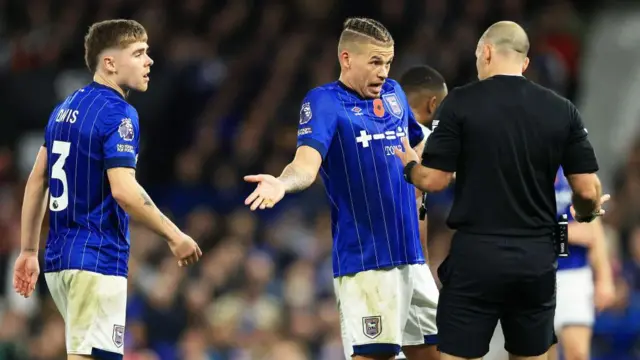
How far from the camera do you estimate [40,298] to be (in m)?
12.5

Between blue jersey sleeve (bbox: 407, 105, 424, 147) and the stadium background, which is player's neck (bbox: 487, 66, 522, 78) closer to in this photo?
blue jersey sleeve (bbox: 407, 105, 424, 147)

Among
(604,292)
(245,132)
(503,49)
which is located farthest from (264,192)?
(245,132)

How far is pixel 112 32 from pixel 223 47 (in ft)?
29.3

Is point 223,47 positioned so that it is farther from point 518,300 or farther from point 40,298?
point 518,300

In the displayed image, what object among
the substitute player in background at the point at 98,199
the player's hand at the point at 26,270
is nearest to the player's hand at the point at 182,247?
the substitute player in background at the point at 98,199

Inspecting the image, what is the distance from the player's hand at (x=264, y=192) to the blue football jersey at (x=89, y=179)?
693 mm

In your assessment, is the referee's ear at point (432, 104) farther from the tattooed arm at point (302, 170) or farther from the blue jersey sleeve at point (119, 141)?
the blue jersey sleeve at point (119, 141)

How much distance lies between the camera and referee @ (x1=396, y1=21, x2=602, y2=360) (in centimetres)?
595

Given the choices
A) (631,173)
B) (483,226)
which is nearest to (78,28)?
(631,173)

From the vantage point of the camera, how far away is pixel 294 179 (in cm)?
620

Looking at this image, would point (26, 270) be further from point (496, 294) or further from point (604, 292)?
point (604, 292)

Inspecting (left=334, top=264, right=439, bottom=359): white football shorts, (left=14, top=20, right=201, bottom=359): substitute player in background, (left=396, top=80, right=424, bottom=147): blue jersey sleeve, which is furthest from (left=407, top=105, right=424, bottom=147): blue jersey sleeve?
(left=14, top=20, right=201, bottom=359): substitute player in background

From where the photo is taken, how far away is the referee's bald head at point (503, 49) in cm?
607

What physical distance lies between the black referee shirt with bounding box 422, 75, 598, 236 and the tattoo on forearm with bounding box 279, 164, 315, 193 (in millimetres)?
632
